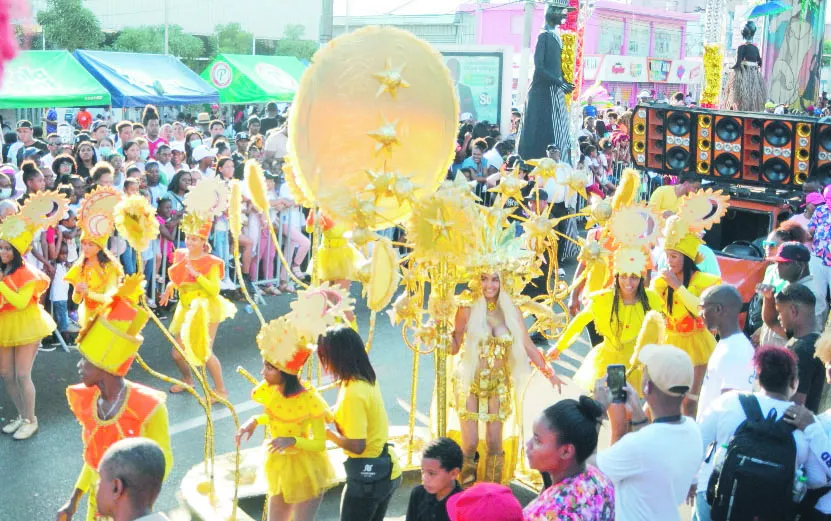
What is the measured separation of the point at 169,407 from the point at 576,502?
5.06m

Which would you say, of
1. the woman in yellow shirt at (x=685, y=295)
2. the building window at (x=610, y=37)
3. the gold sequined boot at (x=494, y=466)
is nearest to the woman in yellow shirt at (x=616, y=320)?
the woman in yellow shirt at (x=685, y=295)

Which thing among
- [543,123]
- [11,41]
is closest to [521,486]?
[11,41]

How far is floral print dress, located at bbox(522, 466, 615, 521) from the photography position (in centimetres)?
354

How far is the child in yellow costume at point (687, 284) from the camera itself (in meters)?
6.86

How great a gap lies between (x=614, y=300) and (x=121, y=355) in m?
3.33

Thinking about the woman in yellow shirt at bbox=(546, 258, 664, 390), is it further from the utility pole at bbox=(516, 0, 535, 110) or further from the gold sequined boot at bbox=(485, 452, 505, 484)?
the utility pole at bbox=(516, 0, 535, 110)

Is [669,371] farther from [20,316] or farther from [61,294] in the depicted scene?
[61,294]

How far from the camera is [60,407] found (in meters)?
7.79

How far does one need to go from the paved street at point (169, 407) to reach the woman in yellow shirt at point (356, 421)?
5.90 feet

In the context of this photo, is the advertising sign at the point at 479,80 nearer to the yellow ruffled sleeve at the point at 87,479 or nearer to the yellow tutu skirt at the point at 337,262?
the yellow tutu skirt at the point at 337,262

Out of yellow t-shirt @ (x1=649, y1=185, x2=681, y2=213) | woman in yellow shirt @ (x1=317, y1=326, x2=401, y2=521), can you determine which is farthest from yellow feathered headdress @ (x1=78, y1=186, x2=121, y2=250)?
yellow t-shirt @ (x1=649, y1=185, x2=681, y2=213)

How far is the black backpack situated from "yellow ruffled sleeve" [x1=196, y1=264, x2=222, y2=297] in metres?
4.57

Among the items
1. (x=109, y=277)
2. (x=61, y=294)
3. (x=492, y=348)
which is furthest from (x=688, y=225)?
(x=61, y=294)

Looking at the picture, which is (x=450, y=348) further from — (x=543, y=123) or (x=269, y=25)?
(x=269, y=25)
